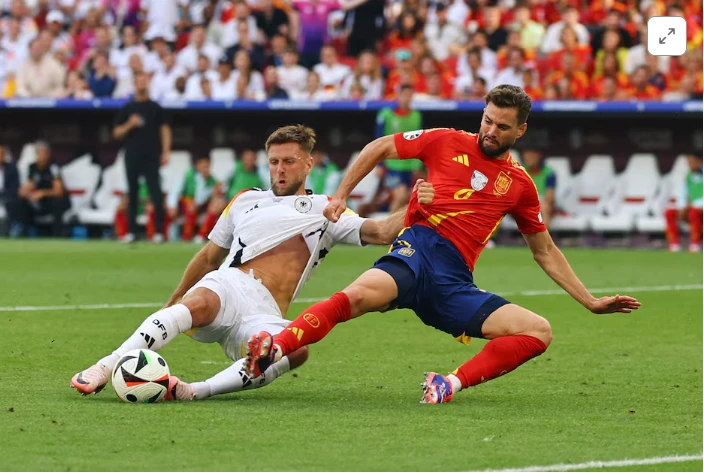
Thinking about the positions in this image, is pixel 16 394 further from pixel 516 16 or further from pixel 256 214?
pixel 516 16

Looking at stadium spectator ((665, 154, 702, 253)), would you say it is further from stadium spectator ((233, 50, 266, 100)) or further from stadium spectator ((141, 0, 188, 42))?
stadium spectator ((141, 0, 188, 42))

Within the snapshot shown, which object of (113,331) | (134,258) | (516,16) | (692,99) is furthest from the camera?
(516,16)

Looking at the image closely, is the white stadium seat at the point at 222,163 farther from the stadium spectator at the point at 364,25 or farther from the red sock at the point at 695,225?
the red sock at the point at 695,225

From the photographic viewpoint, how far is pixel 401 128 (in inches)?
758

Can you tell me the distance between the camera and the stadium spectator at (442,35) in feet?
71.1

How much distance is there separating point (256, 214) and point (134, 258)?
367 inches

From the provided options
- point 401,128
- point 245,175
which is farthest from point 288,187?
point 245,175

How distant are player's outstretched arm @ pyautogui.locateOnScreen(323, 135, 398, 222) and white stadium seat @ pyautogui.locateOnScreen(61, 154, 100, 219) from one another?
14891 mm

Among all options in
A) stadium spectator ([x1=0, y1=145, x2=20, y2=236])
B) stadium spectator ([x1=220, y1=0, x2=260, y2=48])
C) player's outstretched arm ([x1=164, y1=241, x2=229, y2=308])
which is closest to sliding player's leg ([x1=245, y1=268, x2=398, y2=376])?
player's outstretched arm ([x1=164, y1=241, x2=229, y2=308])

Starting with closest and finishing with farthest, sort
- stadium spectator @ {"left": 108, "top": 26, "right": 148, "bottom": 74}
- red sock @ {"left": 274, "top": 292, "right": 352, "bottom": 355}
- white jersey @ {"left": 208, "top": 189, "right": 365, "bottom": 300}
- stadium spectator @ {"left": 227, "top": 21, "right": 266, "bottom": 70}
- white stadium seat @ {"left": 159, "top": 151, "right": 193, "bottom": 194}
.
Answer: red sock @ {"left": 274, "top": 292, "right": 352, "bottom": 355}
white jersey @ {"left": 208, "top": 189, "right": 365, "bottom": 300}
white stadium seat @ {"left": 159, "top": 151, "right": 193, "bottom": 194}
stadium spectator @ {"left": 227, "top": 21, "right": 266, "bottom": 70}
stadium spectator @ {"left": 108, "top": 26, "right": 148, "bottom": 74}

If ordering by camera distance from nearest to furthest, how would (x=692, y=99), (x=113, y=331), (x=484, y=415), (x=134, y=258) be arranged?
(x=484, y=415), (x=113, y=331), (x=134, y=258), (x=692, y=99)

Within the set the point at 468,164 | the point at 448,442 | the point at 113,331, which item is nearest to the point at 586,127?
the point at 113,331

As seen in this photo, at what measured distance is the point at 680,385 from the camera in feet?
25.6

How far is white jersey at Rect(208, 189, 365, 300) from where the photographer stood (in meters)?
7.34
